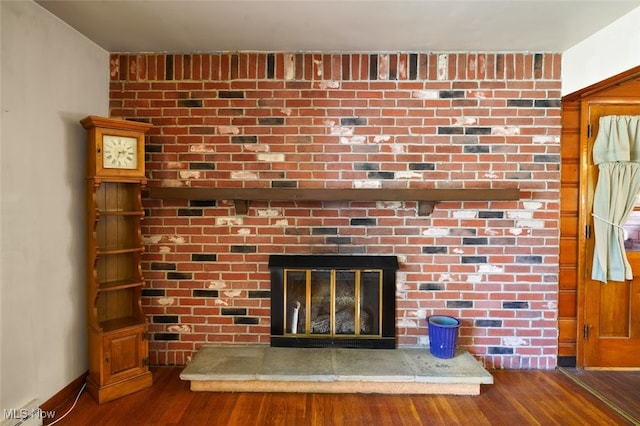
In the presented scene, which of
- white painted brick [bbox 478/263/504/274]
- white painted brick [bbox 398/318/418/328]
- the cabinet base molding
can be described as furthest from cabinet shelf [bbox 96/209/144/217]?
white painted brick [bbox 478/263/504/274]

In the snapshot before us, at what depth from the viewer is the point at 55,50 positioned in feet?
6.82

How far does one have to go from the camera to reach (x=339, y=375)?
2.19 meters

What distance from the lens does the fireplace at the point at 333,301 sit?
2512mm

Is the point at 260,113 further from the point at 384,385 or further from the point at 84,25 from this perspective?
the point at 384,385

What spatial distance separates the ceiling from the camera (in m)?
1.91

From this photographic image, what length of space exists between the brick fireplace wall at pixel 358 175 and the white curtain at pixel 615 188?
35cm

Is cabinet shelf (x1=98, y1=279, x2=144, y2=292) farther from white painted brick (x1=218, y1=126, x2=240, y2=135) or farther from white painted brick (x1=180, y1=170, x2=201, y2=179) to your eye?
white painted brick (x1=218, y1=126, x2=240, y2=135)

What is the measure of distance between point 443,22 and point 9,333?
296cm

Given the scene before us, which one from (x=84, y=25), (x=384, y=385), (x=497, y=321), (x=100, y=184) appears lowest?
(x=384, y=385)

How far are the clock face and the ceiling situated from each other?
700mm

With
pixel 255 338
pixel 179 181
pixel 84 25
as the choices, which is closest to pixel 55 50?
pixel 84 25

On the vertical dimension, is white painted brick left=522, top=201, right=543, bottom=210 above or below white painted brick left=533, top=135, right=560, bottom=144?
below

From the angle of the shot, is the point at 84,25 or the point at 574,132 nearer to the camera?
the point at 84,25

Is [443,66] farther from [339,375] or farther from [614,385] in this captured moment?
[614,385]
